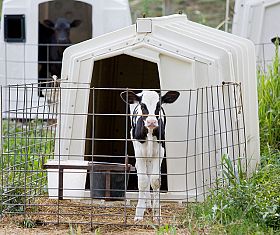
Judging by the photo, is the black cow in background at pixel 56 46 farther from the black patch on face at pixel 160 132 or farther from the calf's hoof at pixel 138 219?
the calf's hoof at pixel 138 219

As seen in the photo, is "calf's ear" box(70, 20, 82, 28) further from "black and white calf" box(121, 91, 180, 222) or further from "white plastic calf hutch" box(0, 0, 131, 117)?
"black and white calf" box(121, 91, 180, 222)

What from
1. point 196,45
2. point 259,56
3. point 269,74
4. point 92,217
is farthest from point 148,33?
point 259,56

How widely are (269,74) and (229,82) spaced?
247 centimetres

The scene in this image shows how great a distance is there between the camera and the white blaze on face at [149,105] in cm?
804

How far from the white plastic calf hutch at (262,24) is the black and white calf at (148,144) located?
206 inches

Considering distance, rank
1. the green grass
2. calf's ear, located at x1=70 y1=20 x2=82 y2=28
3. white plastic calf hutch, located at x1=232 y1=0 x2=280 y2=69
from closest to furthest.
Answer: the green grass, white plastic calf hutch, located at x1=232 y1=0 x2=280 y2=69, calf's ear, located at x1=70 y1=20 x2=82 y2=28

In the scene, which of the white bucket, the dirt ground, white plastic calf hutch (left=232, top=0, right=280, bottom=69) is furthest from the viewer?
white plastic calf hutch (left=232, top=0, right=280, bottom=69)

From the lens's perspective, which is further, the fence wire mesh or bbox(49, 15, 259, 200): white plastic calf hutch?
bbox(49, 15, 259, 200): white plastic calf hutch

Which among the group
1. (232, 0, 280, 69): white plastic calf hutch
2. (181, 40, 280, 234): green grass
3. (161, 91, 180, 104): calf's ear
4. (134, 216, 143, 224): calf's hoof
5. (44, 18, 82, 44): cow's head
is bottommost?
(134, 216, 143, 224): calf's hoof

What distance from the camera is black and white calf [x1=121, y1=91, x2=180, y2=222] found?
27.0 ft

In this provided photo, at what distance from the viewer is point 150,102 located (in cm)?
830

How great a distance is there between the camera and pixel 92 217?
321 inches

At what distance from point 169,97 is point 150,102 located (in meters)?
0.22

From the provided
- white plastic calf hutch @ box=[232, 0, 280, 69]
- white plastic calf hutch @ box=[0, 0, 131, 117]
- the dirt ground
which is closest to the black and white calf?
the dirt ground
